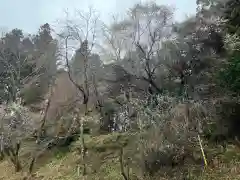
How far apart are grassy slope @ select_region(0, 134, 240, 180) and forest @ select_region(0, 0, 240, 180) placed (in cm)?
5

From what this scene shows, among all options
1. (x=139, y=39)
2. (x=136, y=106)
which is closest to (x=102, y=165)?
(x=136, y=106)

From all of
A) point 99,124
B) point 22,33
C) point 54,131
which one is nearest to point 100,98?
point 99,124

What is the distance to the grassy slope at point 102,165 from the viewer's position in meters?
12.6

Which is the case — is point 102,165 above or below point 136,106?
below

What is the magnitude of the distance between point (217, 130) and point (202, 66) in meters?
6.43

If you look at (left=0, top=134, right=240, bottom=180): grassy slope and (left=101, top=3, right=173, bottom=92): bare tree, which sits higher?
(left=101, top=3, right=173, bottom=92): bare tree

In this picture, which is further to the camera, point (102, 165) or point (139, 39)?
point (139, 39)

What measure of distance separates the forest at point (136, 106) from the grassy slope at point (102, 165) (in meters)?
0.05

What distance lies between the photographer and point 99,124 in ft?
73.5

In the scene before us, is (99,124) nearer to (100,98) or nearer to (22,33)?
(100,98)

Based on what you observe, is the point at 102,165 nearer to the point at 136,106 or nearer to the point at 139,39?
the point at 136,106

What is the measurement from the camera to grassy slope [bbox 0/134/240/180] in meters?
12.6

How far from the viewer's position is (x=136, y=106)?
55.0ft

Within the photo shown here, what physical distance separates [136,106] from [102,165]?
358 centimetres
